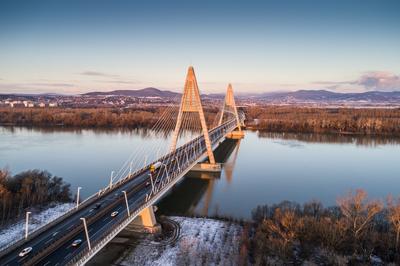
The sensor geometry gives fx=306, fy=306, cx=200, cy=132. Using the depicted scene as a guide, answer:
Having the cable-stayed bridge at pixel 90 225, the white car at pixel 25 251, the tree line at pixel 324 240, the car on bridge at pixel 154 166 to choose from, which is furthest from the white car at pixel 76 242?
the car on bridge at pixel 154 166

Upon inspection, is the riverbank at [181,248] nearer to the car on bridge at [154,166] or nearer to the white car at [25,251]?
the white car at [25,251]

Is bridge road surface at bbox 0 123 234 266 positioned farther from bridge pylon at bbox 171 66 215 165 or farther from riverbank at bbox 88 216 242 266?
bridge pylon at bbox 171 66 215 165

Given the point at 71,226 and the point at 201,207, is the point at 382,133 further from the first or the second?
the point at 71,226

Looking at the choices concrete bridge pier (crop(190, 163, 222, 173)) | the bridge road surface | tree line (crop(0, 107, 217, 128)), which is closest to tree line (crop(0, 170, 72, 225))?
the bridge road surface

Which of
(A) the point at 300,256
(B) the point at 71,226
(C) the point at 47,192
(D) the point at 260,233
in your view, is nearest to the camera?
(B) the point at 71,226

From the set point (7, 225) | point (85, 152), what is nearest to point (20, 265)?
point (7, 225)
